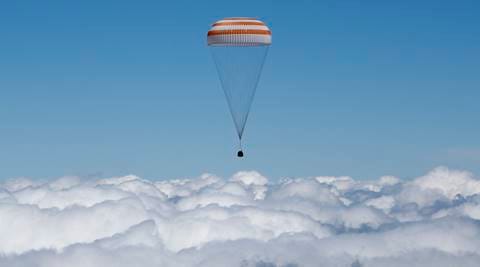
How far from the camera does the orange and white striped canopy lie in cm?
11919

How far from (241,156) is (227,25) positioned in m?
19.7

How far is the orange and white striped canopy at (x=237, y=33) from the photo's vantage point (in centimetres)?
11919

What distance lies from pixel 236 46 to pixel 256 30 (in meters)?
3.74

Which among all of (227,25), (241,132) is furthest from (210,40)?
(241,132)

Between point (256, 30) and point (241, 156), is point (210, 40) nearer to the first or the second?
point (256, 30)

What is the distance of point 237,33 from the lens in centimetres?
11931

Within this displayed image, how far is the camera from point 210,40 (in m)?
121

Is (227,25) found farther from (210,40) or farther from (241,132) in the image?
(241,132)

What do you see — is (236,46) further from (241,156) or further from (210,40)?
(241,156)

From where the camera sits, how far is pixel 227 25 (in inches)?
4747

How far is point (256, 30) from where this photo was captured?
120438 millimetres

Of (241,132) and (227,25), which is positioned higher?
(227,25)

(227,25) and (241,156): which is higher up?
(227,25)

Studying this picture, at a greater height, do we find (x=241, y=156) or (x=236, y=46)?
(x=236, y=46)
